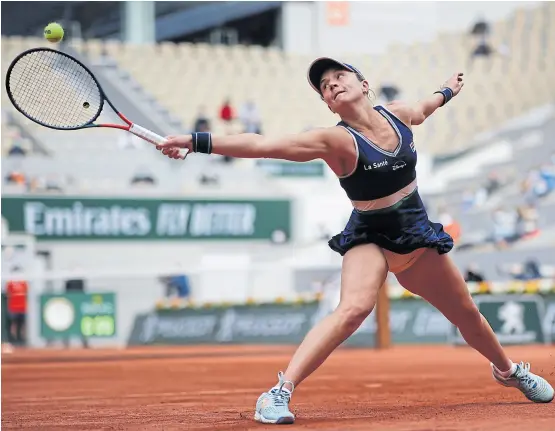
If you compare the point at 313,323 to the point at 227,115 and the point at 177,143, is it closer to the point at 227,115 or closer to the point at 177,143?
the point at 227,115

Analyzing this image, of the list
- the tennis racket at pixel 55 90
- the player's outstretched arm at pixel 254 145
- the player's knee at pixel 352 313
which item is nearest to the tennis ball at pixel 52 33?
the tennis racket at pixel 55 90

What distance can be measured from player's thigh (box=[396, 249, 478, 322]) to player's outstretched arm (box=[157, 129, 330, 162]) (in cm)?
95

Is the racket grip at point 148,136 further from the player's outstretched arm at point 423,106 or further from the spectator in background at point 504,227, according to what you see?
the spectator in background at point 504,227

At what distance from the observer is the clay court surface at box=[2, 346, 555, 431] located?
19.4 feet

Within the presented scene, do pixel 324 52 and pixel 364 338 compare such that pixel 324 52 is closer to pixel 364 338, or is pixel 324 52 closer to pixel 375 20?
pixel 375 20

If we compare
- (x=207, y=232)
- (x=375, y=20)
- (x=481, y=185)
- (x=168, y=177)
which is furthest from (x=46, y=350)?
(x=375, y=20)

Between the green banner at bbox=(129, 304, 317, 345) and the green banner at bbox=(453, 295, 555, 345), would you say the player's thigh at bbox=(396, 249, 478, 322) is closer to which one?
the green banner at bbox=(453, 295, 555, 345)

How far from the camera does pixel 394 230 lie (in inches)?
235

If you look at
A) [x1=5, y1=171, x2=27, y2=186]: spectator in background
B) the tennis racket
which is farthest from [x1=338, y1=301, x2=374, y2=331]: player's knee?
[x1=5, y1=171, x2=27, y2=186]: spectator in background

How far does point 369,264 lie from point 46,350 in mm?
14535

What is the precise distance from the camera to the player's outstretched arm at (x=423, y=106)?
20.3ft

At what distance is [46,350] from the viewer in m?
19.5

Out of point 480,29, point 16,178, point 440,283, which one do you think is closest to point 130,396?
point 440,283

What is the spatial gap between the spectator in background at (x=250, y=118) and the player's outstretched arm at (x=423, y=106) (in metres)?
21.2
